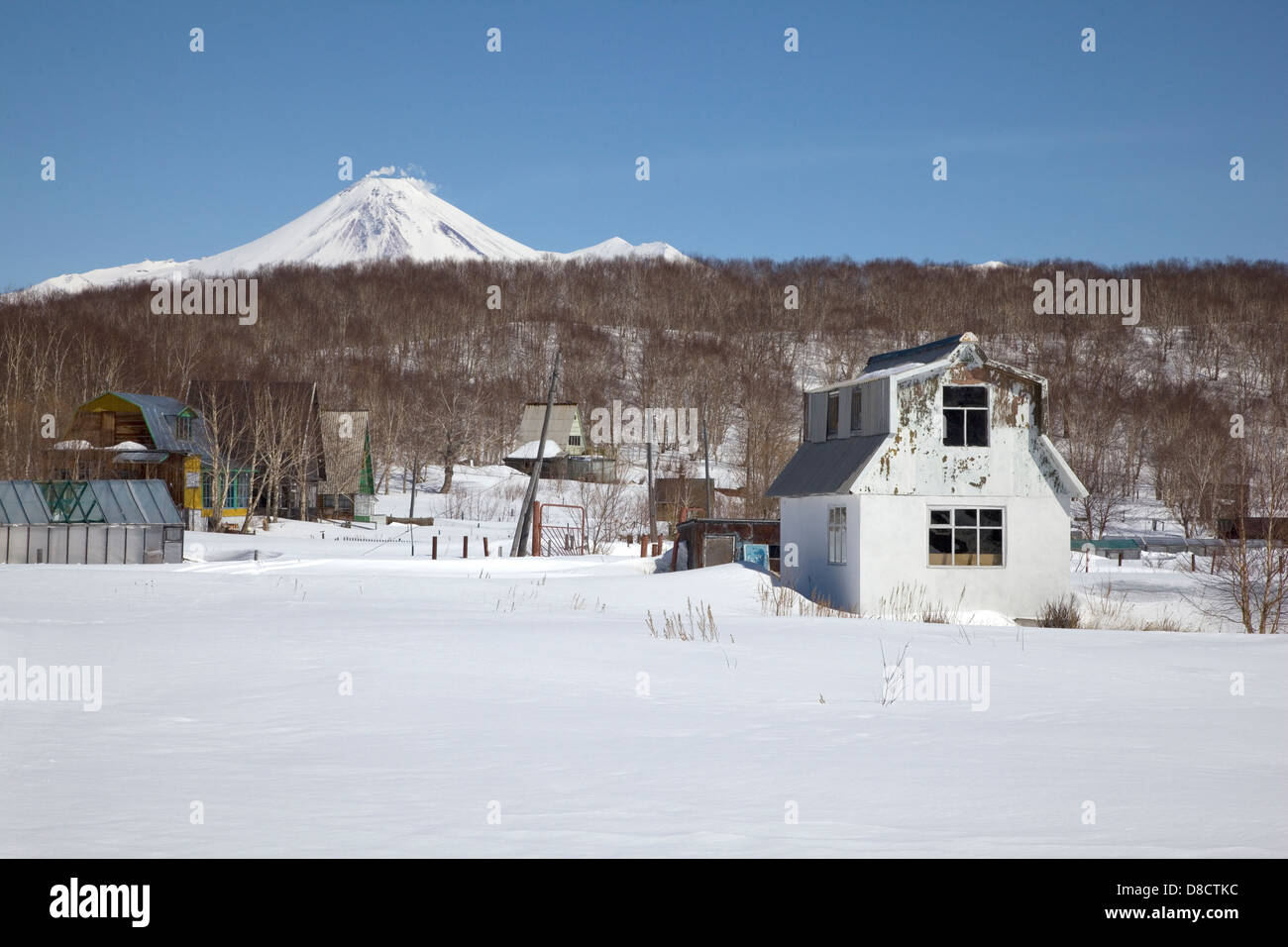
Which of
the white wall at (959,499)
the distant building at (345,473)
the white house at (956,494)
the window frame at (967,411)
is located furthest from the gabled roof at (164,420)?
Result: the window frame at (967,411)

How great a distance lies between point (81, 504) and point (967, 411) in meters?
25.0

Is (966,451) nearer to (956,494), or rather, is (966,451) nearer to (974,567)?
→ (956,494)

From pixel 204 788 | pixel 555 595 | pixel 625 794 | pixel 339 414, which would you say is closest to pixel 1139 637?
pixel 555 595

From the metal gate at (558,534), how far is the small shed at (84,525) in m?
11.9

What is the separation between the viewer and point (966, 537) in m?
26.2

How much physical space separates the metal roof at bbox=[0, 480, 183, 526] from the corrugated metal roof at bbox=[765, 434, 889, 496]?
1813 centimetres

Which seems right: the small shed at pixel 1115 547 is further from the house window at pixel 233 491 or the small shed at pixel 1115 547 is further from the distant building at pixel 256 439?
the house window at pixel 233 491

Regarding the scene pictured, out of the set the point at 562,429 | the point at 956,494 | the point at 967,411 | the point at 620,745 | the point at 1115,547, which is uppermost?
the point at 562,429

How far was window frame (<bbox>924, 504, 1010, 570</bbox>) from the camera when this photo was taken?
25.8 meters

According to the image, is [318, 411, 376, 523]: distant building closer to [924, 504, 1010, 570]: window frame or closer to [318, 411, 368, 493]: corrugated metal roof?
[318, 411, 368, 493]: corrugated metal roof

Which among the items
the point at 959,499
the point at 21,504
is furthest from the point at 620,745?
the point at 21,504

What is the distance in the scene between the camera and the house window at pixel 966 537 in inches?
1021

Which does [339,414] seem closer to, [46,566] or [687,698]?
[46,566]
